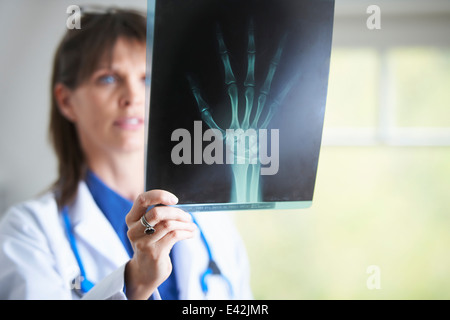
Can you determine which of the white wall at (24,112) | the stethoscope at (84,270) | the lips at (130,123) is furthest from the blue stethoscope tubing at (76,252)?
the white wall at (24,112)

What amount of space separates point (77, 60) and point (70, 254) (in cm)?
41

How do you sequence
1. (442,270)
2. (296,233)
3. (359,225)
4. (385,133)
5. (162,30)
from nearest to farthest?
1. (162,30)
2. (442,270)
3. (359,225)
4. (296,233)
5. (385,133)

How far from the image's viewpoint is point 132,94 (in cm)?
75

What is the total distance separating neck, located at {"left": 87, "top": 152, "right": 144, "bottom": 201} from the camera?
0.87 meters

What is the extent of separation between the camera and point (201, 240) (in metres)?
0.75

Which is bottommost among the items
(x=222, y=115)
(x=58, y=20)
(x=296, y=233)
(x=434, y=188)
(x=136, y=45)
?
(x=296, y=233)

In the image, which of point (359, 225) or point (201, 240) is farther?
point (359, 225)

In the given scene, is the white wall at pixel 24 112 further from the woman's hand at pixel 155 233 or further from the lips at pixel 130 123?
the woman's hand at pixel 155 233

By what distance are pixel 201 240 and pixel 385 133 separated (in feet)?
3.47

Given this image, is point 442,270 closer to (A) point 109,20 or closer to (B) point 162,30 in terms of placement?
(B) point 162,30

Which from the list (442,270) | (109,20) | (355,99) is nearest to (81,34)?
(109,20)

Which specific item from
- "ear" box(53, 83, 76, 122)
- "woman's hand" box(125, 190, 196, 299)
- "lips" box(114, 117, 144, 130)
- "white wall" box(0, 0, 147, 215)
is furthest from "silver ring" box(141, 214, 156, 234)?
"white wall" box(0, 0, 147, 215)

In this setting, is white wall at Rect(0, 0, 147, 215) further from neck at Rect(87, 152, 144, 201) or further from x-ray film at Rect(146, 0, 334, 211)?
x-ray film at Rect(146, 0, 334, 211)

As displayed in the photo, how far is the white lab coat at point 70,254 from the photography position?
2.21ft
